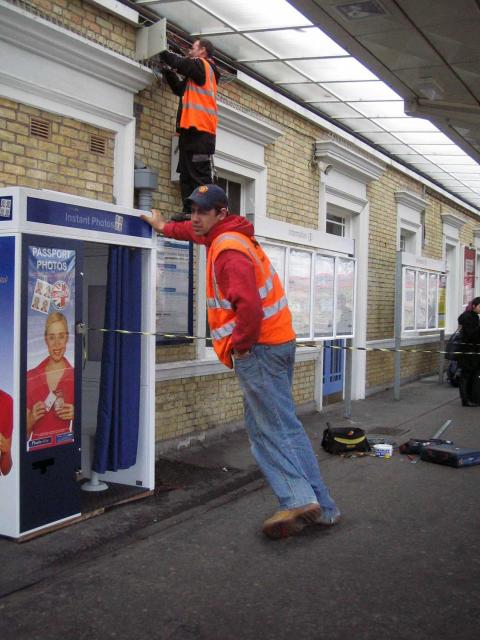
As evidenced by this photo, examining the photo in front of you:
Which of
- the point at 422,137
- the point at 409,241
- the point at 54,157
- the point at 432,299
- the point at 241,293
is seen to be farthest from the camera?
the point at 409,241

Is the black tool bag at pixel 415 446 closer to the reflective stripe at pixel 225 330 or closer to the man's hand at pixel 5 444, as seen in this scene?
the reflective stripe at pixel 225 330

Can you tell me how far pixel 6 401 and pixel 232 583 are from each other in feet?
5.87

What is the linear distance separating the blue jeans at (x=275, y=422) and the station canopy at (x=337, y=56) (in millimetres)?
3049

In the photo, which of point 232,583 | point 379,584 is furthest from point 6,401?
point 379,584

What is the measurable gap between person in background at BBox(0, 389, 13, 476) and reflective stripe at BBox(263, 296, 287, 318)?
1.70 m

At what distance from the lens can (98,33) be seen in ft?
20.8

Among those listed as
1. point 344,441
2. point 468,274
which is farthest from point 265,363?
point 468,274

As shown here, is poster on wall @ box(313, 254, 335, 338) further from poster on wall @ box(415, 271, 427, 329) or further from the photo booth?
poster on wall @ box(415, 271, 427, 329)

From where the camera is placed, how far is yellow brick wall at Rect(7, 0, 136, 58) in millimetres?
5793

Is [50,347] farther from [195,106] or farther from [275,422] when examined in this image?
[195,106]

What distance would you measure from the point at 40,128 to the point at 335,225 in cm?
663

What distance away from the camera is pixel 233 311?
15.2 ft

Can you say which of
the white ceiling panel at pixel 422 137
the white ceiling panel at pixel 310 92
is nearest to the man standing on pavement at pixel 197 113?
the white ceiling panel at pixel 310 92

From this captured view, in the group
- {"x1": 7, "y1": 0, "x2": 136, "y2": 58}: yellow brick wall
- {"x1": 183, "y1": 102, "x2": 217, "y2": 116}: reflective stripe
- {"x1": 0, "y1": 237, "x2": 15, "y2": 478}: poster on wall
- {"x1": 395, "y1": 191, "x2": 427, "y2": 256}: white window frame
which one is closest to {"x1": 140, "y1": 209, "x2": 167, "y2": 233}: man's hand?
{"x1": 0, "y1": 237, "x2": 15, "y2": 478}: poster on wall
